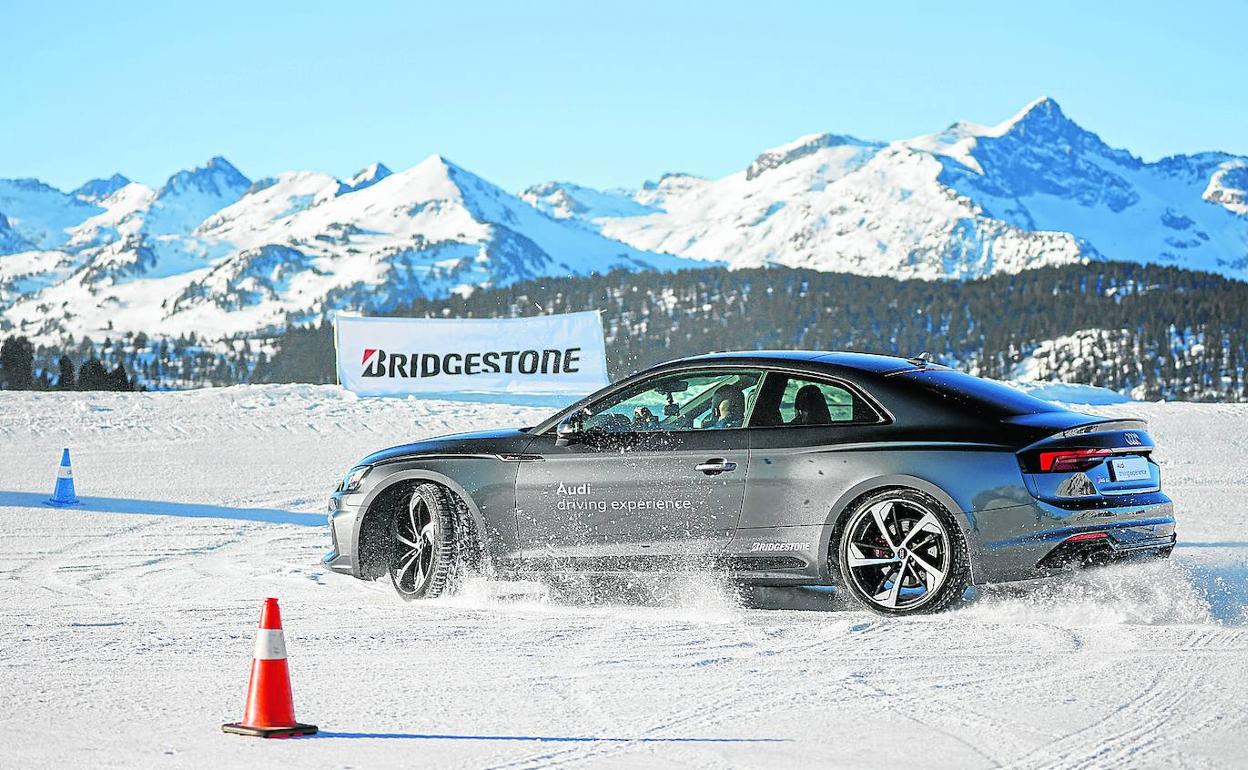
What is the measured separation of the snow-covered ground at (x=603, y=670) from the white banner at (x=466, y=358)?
11695mm

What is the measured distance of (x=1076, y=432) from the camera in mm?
6672

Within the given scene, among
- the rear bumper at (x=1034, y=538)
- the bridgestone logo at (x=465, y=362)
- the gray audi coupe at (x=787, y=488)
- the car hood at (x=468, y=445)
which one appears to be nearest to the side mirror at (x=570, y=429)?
the gray audi coupe at (x=787, y=488)

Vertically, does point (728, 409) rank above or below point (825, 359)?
below

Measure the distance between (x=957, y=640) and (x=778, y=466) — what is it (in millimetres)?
1246

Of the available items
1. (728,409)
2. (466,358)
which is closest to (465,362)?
(466,358)

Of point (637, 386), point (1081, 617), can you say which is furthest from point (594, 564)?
point (1081, 617)

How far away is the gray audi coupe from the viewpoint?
21.6 feet

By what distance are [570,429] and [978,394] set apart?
2.10 meters

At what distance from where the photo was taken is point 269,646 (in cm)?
473

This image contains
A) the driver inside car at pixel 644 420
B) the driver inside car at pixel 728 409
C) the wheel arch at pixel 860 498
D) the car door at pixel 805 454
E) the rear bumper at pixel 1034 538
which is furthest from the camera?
the driver inside car at pixel 644 420

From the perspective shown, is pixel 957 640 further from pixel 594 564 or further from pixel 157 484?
pixel 157 484

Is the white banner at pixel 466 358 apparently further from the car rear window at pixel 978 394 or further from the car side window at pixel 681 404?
the car rear window at pixel 978 394

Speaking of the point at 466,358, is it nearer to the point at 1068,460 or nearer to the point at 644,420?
the point at 644,420

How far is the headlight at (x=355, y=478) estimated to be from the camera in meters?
7.95
